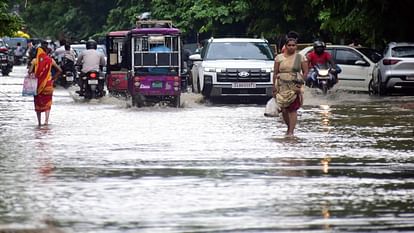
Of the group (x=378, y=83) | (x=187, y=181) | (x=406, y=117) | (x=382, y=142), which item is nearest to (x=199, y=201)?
(x=187, y=181)

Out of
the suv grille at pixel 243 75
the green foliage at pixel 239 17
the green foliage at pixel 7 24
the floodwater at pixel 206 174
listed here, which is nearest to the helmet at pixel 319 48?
the green foliage at pixel 239 17

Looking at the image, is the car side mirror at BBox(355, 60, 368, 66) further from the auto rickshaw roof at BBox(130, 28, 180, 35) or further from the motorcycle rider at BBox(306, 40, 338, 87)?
the auto rickshaw roof at BBox(130, 28, 180, 35)

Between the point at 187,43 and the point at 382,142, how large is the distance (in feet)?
154

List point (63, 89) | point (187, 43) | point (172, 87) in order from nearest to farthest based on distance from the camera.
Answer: point (172, 87) < point (63, 89) < point (187, 43)

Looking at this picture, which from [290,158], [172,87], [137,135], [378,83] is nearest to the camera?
[290,158]

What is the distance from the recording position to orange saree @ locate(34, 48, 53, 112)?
24.5 meters

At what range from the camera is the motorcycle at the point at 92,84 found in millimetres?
35344

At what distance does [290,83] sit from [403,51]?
1673cm

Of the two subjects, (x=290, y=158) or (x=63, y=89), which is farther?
(x=63, y=89)

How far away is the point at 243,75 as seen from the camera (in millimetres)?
33125

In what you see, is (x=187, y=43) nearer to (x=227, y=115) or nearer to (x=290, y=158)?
(x=227, y=115)

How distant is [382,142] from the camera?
64.6ft

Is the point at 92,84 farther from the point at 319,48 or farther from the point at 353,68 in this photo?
Answer: the point at 353,68

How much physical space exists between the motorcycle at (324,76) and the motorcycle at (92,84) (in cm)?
586
